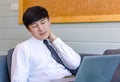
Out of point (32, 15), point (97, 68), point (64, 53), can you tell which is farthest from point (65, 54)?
point (97, 68)

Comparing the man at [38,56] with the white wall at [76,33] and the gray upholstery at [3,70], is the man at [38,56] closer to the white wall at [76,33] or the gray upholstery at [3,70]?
the gray upholstery at [3,70]

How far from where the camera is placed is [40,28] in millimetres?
1873

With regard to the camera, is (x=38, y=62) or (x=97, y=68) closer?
(x=97, y=68)

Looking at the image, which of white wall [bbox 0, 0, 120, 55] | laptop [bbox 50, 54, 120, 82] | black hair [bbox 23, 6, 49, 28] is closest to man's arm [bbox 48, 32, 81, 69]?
black hair [bbox 23, 6, 49, 28]

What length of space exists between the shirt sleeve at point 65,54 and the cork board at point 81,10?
1.59 feet

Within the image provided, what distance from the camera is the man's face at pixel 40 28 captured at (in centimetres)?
188

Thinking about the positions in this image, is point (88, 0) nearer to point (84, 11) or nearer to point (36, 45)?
point (84, 11)

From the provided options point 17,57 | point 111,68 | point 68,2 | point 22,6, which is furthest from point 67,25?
point 111,68

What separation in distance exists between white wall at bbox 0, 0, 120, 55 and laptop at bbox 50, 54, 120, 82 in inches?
42.5

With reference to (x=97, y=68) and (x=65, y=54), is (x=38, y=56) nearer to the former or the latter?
(x=65, y=54)

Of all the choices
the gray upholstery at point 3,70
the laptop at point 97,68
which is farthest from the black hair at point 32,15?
the laptop at point 97,68

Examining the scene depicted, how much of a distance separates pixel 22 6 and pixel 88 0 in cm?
77

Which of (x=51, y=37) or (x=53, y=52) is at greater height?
(x=51, y=37)

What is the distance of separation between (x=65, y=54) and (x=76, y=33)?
0.54m
